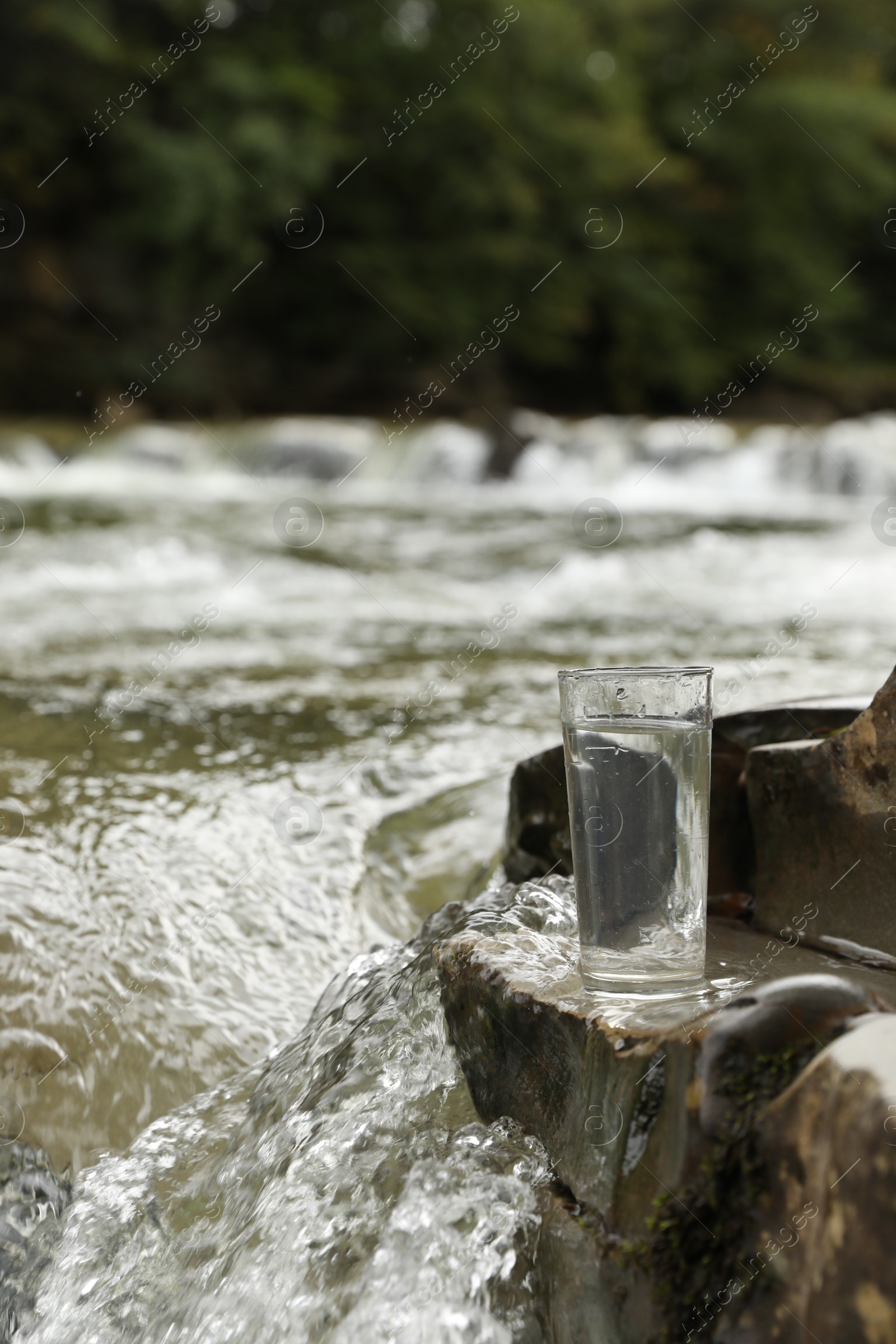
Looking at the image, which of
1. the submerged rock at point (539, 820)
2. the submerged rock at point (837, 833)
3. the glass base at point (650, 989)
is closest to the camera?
the glass base at point (650, 989)

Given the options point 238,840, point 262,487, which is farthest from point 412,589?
point 262,487

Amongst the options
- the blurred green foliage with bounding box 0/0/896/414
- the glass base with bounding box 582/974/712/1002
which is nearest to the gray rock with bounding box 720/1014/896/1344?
the glass base with bounding box 582/974/712/1002

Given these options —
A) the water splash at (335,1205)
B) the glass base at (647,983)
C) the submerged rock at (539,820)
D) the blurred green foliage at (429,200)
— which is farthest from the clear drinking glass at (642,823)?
the blurred green foliage at (429,200)

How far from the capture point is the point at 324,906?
1857 mm

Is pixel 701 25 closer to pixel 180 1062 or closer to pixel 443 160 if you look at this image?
pixel 443 160

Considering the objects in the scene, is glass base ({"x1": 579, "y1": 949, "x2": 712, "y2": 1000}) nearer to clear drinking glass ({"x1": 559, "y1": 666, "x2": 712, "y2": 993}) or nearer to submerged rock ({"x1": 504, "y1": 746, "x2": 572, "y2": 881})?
clear drinking glass ({"x1": 559, "y1": 666, "x2": 712, "y2": 993})

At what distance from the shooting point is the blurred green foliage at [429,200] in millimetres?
15516

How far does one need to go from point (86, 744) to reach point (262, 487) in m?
9.47

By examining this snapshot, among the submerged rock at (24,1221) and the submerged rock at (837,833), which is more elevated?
the submerged rock at (837,833)

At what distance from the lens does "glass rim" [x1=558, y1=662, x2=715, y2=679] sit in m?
1.02

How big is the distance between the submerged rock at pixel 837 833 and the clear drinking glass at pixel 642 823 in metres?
0.25

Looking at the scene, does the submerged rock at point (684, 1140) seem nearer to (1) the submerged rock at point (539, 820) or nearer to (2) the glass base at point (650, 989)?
(2) the glass base at point (650, 989)

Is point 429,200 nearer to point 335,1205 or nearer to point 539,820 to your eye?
point 539,820

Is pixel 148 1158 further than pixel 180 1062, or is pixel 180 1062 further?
pixel 180 1062
